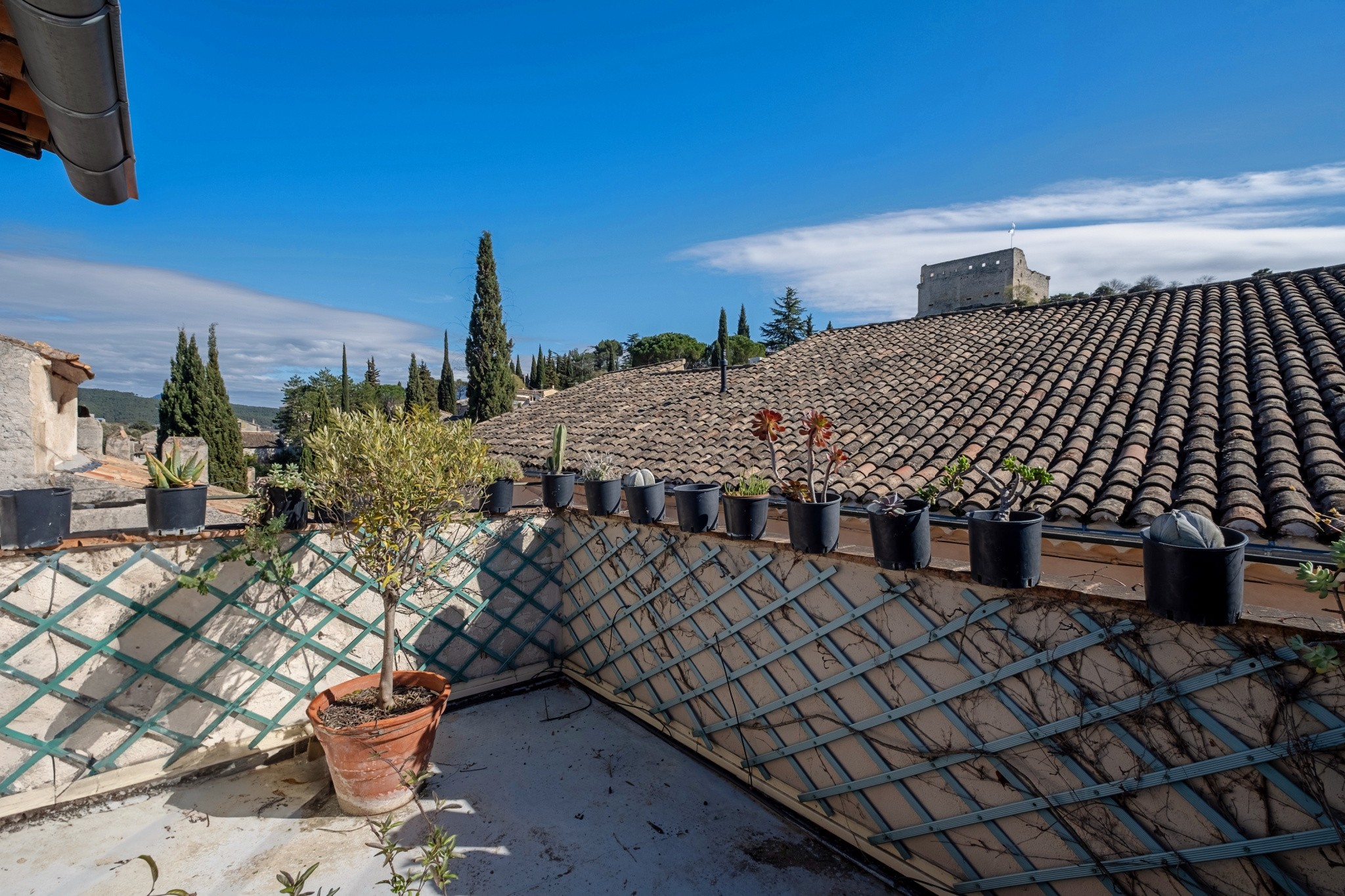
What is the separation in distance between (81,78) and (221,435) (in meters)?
23.2

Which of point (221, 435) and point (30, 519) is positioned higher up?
point (221, 435)

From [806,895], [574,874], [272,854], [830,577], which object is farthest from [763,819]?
[272,854]

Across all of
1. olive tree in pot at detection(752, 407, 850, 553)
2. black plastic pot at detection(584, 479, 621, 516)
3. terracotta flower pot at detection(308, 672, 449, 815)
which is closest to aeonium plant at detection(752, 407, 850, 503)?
olive tree in pot at detection(752, 407, 850, 553)

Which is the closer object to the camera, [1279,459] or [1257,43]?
[1279,459]

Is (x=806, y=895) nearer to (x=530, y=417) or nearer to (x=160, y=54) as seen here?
(x=160, y=54)

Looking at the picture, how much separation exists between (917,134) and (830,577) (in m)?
6.52

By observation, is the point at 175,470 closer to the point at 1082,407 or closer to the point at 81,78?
the point at 81,78

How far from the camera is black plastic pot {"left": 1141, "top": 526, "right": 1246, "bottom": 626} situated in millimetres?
1808

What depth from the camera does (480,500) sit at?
15.2 feet

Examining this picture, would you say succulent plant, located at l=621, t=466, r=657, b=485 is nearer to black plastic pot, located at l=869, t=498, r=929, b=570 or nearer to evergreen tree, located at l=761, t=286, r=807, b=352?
black plastic pot, located at l=869, t=498, r=929, b=570

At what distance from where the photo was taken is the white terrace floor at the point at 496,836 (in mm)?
2807

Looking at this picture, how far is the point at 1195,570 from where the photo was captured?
183 centimetres

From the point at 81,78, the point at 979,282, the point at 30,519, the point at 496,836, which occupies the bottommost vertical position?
the point at 496,836

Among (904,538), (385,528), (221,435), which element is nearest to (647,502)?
(385,528)
